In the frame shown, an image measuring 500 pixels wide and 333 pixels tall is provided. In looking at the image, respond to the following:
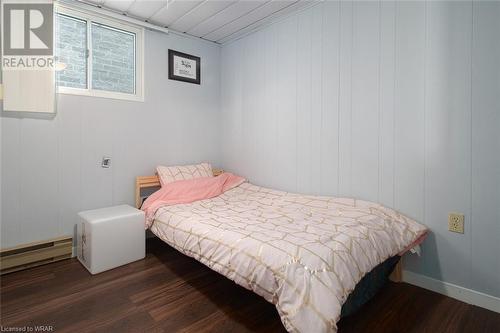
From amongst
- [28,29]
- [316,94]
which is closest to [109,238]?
[28,29]

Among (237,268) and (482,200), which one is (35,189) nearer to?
(237,268)

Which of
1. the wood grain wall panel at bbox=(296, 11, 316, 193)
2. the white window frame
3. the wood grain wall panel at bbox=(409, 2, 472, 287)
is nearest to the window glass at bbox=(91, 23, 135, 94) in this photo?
the white window frame

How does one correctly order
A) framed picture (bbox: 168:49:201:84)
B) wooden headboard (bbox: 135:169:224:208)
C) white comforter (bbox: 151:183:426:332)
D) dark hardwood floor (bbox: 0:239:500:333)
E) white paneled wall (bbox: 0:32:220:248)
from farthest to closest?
framed picture (bbox: 168:49:201:84), wooden headboard (bbox: 135:169:224:208), white paneled wall (bbox: 0:32:220:248), dark hardwood floor (bbox: 0:239:500:333), white comforter (bbox: 151:183:426:332)

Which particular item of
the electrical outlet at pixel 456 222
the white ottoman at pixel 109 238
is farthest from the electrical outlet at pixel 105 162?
the electrical outlet at pixel 456 222

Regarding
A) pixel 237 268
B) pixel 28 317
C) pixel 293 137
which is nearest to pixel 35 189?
pixel 28 317

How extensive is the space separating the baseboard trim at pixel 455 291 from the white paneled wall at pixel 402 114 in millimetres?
40

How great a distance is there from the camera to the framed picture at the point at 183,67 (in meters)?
3.12

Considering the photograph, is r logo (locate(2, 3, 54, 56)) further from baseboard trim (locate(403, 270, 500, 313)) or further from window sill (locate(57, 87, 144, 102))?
baseboard trim (locate(403, 270, 500, 313))

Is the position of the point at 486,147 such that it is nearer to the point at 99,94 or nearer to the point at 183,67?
the point at 183,67

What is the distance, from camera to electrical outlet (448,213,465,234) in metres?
1.82

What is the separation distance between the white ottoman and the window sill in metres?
1.11

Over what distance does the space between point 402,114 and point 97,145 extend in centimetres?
274

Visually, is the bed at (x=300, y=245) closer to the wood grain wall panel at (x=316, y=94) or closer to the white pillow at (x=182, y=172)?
the wood grain wall panel at (x=316, y=94)

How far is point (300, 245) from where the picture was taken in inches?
54.6
